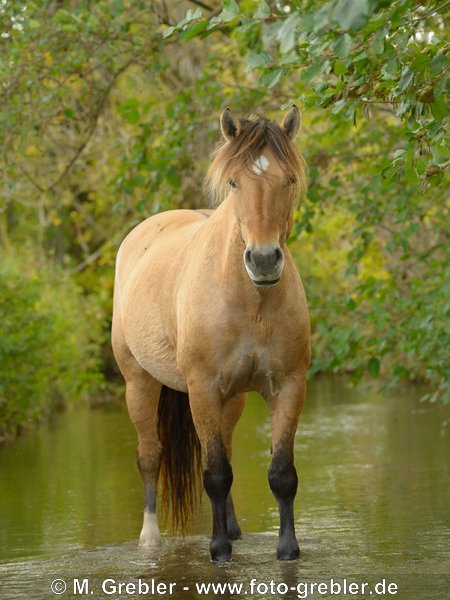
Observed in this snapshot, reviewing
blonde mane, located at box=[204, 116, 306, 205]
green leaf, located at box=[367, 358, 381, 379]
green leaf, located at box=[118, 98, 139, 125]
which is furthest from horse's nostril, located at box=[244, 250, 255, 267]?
green leaf, located at box=[118, 98, 139, 125]

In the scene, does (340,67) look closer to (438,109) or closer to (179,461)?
(438,109)

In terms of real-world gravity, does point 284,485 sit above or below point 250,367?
Result: below

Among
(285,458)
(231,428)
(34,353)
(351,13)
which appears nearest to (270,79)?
(351,13)

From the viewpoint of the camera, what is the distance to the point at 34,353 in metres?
15.4

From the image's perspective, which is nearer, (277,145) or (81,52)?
(277,145)

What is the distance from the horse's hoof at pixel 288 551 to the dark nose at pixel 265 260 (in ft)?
5.07

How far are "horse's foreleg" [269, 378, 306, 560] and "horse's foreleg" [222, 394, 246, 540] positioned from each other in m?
0.74

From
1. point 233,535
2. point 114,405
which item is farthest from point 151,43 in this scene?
point 114,405

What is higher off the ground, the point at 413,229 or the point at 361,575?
the point at 413,229

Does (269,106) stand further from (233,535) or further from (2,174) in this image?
(233,535)

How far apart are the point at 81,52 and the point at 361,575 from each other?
6.86 metres

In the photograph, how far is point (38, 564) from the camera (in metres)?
6.45

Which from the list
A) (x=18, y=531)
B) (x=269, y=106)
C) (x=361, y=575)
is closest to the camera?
(x=361, y=575)

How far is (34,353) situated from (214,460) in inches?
370
